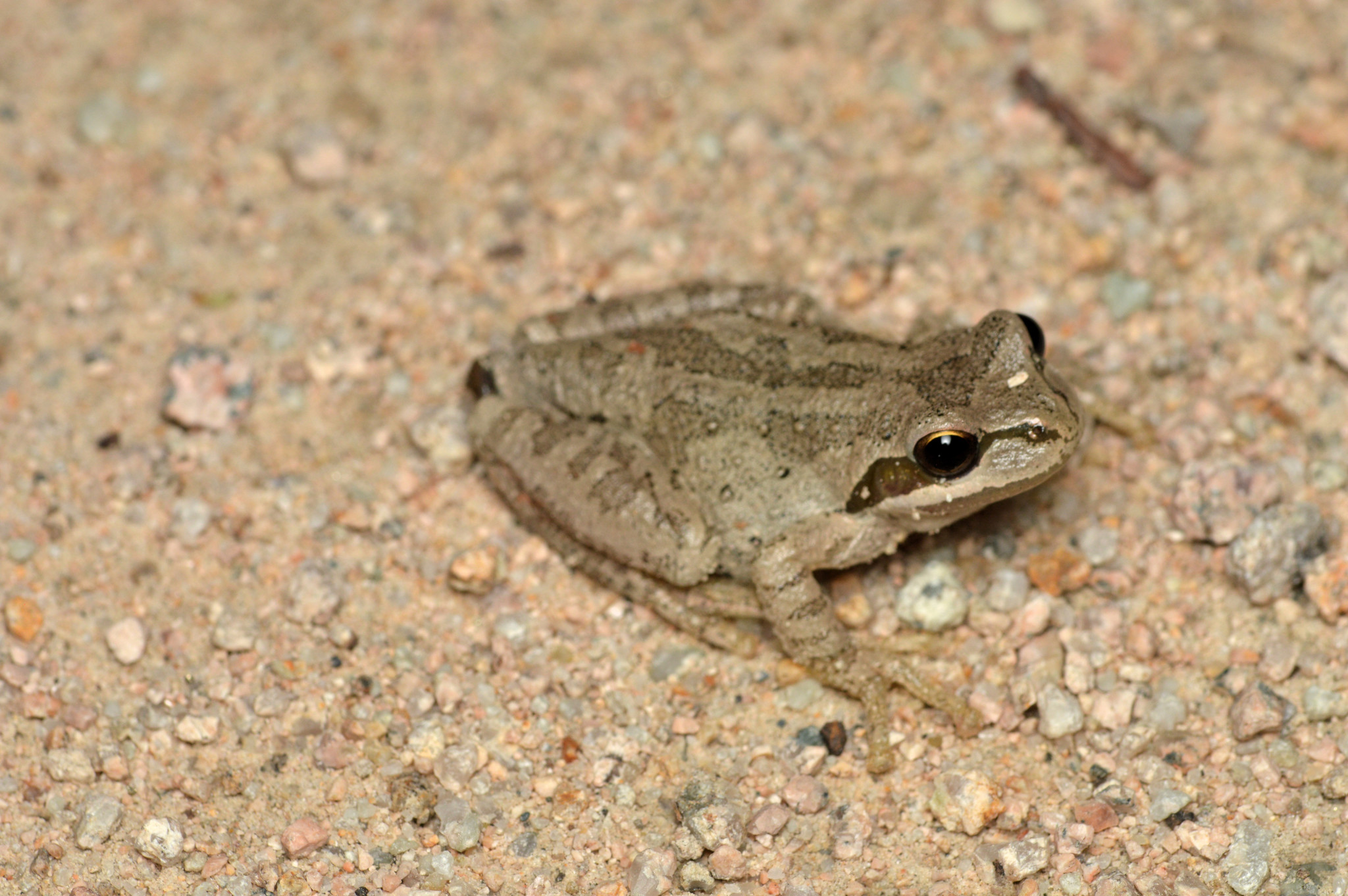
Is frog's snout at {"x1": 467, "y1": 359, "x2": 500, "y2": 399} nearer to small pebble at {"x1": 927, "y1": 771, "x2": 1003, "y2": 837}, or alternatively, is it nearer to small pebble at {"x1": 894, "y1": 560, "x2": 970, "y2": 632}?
small pebble at {"x1": 894, "y1": 560, "x2": 970, "y2": 632}

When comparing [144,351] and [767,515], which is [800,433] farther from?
[144,351]

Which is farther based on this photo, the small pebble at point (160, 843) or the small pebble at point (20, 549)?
the small pebble at point (20, 549)

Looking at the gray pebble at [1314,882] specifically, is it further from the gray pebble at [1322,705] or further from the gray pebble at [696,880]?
the gray pebble at [696,880]

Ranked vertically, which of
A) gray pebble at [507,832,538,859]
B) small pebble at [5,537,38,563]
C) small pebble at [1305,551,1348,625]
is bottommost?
gray pebble at [507,832,538,859]

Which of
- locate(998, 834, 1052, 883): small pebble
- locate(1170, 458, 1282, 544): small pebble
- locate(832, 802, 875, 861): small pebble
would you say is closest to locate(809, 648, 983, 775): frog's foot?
locate(832, 802, 875, 861): small pebble

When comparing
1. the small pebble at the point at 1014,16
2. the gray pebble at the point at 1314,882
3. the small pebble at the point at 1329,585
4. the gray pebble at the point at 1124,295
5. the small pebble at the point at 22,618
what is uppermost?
the small pebble at the point at 1014,16

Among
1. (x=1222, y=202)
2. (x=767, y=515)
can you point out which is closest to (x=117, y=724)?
(x=767, y=515)

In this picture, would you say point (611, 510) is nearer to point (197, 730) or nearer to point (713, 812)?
point (713, 812)

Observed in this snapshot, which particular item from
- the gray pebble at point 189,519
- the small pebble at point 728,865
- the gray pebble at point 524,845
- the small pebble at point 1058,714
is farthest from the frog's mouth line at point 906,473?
the gray pebble at point 189,519
